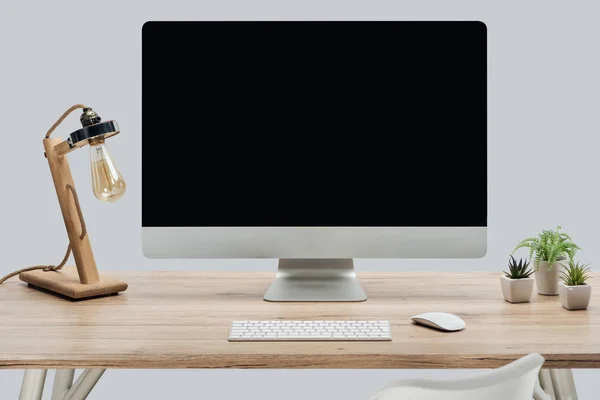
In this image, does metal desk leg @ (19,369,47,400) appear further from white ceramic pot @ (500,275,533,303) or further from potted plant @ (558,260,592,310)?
potted plant @ (558,260,592,310)

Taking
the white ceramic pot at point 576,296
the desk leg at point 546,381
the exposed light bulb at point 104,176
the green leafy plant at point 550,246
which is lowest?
the desk leg at point 546,381

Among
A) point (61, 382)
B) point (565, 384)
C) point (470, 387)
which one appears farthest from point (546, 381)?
point (61, 382)

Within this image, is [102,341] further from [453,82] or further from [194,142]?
[453,82]

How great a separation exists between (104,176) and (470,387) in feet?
4.50

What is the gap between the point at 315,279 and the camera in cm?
257

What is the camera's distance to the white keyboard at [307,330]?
80.4 inches

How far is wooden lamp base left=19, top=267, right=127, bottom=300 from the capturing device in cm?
249

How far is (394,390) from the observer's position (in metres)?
1.63

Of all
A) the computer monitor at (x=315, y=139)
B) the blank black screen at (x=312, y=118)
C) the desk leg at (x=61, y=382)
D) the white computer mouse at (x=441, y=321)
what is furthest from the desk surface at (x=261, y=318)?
the desk leg at (x=61, y=382)

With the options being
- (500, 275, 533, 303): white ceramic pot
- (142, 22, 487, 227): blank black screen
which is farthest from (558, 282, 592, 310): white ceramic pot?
(142, 22, 487, 227): blank black screen

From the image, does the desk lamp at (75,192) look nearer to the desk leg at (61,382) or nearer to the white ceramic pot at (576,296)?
the desk leg at (61,382)

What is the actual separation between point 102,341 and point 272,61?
98 centimetres

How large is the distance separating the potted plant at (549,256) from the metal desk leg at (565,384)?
0.80 feet

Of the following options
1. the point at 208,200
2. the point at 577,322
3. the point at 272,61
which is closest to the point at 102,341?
the point at 208,200
